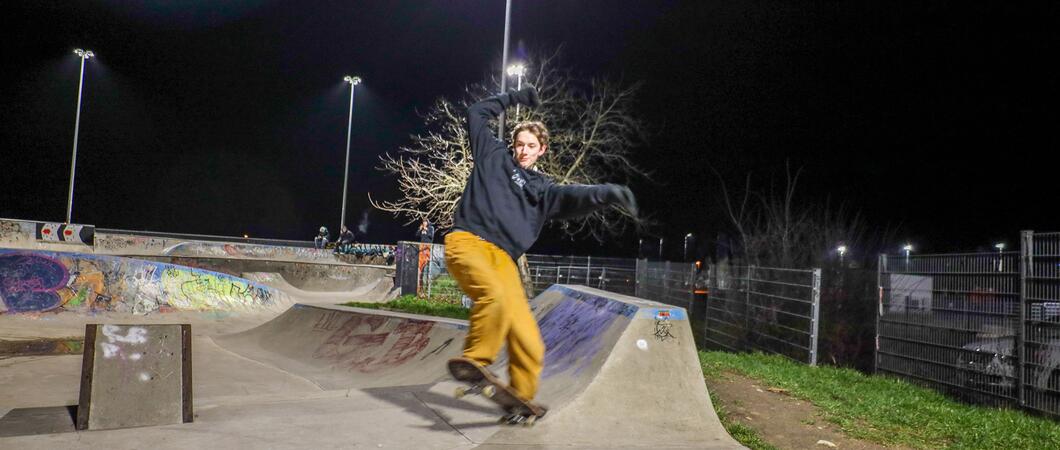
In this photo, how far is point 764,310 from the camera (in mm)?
11383

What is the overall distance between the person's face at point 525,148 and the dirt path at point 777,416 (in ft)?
8.04

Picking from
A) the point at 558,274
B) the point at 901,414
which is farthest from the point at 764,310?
the point at 558,274

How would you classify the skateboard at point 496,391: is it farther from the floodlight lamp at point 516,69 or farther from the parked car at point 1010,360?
the floodlight lamp at point 516,69

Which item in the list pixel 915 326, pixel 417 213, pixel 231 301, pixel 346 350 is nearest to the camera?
pixel 915 326

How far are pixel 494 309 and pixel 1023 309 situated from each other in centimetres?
589

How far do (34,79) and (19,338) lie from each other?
105ft

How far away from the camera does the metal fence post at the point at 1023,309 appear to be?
6.27 meters

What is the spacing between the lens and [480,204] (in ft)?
11.8

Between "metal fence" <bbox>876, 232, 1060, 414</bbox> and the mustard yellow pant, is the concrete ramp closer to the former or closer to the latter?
the mustard yellow pant

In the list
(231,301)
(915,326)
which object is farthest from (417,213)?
(915,326)

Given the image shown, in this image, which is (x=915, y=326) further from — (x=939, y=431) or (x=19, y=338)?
(x=19, y=338)

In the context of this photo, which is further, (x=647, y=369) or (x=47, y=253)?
(x=47, y=253)

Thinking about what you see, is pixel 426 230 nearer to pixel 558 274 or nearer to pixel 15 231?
pixel 558 274

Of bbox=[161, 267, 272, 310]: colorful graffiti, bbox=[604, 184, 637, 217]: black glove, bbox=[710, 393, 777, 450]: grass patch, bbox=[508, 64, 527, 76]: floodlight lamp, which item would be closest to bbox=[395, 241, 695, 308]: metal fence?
bbox=[161, 267, 272, 310]: colorful graffiti
